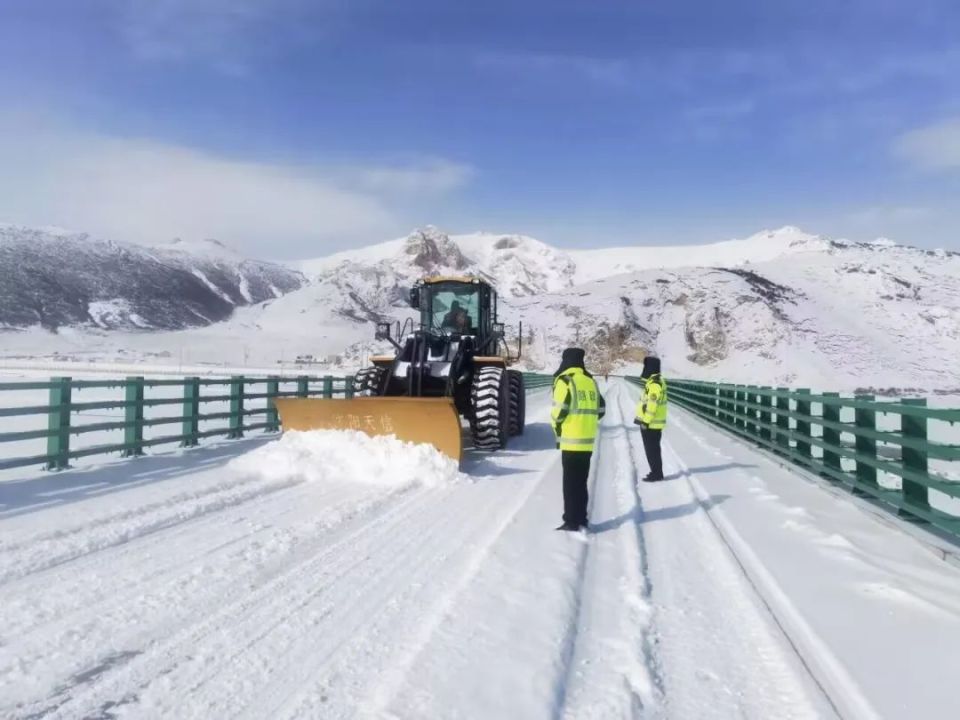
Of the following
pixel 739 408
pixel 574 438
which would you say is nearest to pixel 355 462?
pixel 574 438

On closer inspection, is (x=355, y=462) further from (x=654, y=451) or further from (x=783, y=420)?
(x=783, y=420)

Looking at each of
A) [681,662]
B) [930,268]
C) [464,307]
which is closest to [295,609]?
[681,662]

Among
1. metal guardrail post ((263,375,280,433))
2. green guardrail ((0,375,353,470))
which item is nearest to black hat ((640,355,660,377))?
green guardrail ((0,375,353,470))

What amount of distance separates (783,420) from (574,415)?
21.8 ft

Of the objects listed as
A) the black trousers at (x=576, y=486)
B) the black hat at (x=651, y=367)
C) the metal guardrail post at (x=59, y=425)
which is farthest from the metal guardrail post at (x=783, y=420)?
the metal guardrail post at (x=59, y=425)

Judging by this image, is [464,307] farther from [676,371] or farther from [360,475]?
[676,371]

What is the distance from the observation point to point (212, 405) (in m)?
21.7

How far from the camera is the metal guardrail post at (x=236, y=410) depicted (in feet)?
40.5

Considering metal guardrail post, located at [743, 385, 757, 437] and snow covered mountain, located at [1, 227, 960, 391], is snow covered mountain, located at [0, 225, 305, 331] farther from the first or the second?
metal guardrail post, located at [743, 385, 757, 437]

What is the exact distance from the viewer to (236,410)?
1250cm

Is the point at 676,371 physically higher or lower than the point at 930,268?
lower

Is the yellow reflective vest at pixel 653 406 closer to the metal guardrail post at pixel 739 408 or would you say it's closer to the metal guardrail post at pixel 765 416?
the metal guardrail post at pixel 765 416

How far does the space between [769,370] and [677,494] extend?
66975 mm

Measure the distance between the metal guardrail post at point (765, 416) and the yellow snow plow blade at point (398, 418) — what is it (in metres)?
5.99
